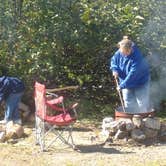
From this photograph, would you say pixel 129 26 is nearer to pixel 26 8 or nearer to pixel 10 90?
pixel 26 8

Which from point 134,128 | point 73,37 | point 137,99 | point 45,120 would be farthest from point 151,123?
point 73,37

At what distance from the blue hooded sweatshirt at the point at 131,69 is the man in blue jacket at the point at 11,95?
6.15ft

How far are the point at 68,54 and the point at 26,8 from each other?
1414 mm

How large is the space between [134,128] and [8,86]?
8.49ft

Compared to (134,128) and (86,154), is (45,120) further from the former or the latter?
(134,128)

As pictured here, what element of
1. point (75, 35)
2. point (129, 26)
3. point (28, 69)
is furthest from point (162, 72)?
point (28, 69)

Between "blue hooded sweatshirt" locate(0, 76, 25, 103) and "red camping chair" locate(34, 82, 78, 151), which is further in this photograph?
"blue hooded sweatshirt" locate(0, 76, 25, 103)

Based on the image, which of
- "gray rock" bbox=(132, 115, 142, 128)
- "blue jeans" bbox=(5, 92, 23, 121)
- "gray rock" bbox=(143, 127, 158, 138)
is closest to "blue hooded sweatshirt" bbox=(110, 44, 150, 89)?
"gray rock" bbox=(132, 115, 142, 128)

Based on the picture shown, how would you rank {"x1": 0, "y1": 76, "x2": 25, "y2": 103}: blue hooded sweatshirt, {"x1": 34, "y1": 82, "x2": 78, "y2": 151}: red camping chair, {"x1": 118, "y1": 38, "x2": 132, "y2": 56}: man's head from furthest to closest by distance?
1. {"x1": 0, "y1": 76, "x2": 25, "y2": 103}: blue hooded sweatshirt
2. {"x1": 118, "y1": 38, "x2": 132, "y2": 56}: man's head
3. {"x1": 34, "y1": 82, "x2": 78, "y2": 151}: red camping chair

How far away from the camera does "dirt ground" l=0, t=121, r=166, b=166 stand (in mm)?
8375

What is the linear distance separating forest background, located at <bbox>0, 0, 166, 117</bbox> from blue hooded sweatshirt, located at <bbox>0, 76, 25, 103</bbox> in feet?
2.77

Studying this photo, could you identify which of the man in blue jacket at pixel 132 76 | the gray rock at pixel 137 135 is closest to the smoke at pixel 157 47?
the man in blue jacket at pixel 132 76

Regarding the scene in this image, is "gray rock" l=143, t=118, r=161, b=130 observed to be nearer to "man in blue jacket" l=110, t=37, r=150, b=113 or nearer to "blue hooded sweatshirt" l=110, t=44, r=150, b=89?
"man in blue jacket" l=110, t=37, r=150, b=113

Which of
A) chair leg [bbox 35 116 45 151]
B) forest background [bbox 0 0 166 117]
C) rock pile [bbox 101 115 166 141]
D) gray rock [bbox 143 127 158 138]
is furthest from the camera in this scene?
forest background [bbox 0 0 166 117]
